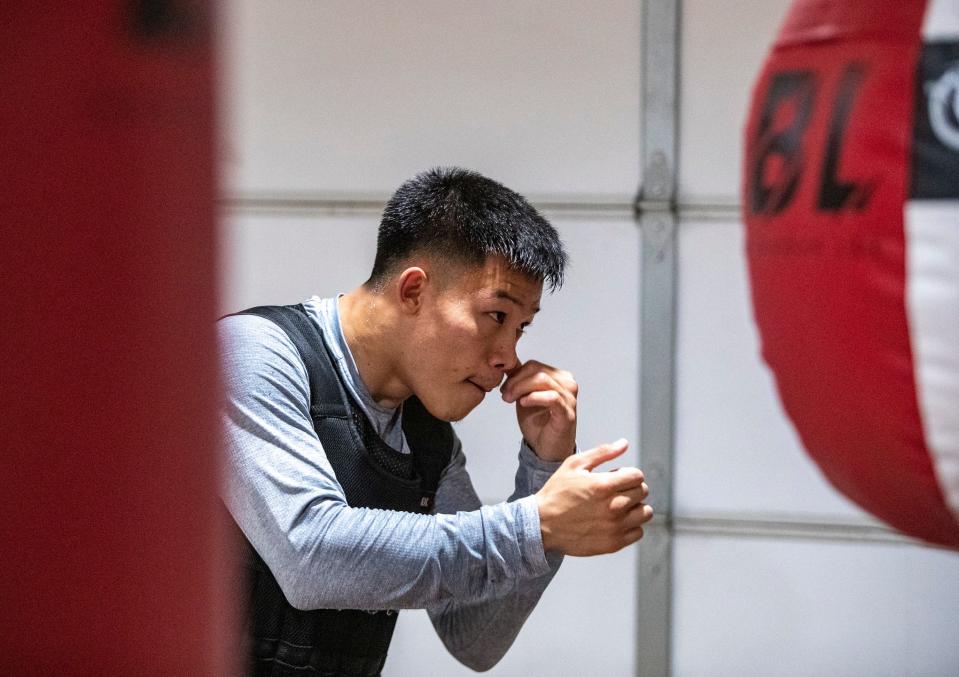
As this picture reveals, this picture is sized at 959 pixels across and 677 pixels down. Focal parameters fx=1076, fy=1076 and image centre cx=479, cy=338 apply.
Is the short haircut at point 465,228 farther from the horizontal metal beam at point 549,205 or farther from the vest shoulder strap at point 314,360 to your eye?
the horizontal metal beam at point 549,205

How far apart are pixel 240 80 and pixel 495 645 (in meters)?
1.94

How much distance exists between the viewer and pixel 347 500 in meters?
1.69

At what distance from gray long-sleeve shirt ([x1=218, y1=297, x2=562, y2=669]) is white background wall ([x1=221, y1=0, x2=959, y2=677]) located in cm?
146

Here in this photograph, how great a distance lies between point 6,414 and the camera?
15.6 inches

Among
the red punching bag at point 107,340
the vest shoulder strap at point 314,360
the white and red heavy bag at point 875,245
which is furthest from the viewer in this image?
the vest shoulder strap at point 314,360

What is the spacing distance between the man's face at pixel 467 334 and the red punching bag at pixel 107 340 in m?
1.24

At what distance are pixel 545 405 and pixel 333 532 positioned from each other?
449mm

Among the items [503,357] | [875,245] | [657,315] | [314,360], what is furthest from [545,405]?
[657,315]

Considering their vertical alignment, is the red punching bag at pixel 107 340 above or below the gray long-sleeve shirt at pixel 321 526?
above

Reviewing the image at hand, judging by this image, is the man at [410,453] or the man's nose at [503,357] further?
the man's nose at [503,357]

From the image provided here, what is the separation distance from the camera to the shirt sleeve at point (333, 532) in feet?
4.55

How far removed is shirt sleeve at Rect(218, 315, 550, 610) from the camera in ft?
4.55

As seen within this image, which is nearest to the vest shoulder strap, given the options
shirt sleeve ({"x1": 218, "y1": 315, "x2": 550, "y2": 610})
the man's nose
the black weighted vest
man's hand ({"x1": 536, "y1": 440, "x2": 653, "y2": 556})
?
the black weighted vest

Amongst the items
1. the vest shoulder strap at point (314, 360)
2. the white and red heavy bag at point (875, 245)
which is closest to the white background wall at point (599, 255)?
the vest shoulder strap at point (314, 360)
